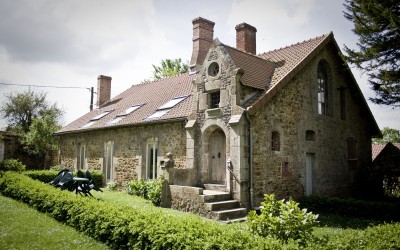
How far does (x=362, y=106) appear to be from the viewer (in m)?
18.0

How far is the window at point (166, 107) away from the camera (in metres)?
15.2

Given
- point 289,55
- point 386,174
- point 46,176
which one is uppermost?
point 289,55

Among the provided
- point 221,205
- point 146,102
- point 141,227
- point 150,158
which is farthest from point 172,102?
point 141,227

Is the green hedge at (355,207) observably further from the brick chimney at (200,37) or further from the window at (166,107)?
the brick chimney at (200,37)

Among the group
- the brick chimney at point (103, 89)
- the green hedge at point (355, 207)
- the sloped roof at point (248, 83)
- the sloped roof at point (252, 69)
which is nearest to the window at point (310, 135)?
the green hedge at point (355, 207)

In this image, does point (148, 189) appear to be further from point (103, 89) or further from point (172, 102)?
point (103, 89)

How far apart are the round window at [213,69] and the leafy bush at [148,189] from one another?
493 centimetres

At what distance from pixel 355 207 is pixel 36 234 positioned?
418 inches

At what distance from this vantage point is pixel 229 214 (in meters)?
10.1

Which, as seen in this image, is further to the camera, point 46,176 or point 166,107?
point 46,176

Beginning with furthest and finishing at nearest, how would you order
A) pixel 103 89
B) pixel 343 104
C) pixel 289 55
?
pixel 103 89 → pixel 343 104 → pixel 289 55

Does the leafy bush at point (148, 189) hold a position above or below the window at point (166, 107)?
below

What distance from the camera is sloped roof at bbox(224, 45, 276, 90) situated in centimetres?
1212

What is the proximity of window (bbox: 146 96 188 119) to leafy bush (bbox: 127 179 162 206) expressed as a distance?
3228 mm
